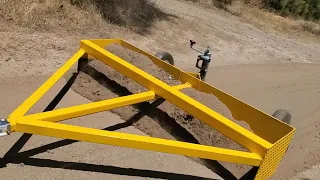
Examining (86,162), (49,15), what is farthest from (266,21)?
(86,162)

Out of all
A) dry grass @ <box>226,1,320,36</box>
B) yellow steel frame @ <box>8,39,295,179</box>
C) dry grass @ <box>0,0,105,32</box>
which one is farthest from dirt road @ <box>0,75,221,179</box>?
dry grass @ <box>226,1,320,36</box>

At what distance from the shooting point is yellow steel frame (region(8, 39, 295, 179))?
332 cm

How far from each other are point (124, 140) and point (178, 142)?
0.47m

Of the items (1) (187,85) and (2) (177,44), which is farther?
(2) (177,44)

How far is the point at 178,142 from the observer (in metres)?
3.51

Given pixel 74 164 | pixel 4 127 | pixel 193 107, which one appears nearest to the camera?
pixel 4 127

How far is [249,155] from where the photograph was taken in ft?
11.7

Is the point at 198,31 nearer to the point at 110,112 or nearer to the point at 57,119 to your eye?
the point at 110,112

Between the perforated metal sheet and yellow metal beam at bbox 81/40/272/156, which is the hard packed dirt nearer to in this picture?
yellow metal beam at bbox 81/40/272/156

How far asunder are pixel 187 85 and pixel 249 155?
1.67 meters

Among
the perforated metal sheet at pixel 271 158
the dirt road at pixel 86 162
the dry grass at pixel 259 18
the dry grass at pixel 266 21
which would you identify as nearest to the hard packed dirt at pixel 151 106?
the dirt road at pixel 86 162

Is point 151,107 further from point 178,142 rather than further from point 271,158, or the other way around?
point 271,158

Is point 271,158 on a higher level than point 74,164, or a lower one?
higher

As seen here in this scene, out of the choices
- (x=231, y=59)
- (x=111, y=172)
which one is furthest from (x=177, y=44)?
(x=111, y=172)
